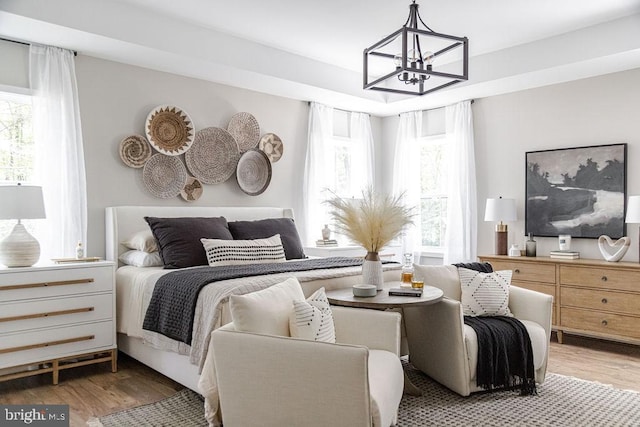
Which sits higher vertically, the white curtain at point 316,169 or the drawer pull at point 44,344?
the white curtain at point 316,169

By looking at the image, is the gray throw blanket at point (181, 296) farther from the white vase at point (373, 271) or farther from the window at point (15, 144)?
the window at point (15, 144)

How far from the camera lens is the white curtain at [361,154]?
619 cm

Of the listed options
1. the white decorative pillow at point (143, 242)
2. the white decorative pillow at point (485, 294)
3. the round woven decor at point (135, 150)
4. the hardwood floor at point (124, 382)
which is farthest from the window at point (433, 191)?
the white decorative pillow at point (143, 242)

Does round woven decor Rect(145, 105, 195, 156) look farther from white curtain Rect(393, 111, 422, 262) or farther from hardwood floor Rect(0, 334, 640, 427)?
white curtain Rect(393, 111, 422, 262)

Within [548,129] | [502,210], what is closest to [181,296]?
[502,210]

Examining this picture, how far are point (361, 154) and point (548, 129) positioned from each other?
2159 mm

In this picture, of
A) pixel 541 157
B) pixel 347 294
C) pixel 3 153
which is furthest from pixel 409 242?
pixel 3 153

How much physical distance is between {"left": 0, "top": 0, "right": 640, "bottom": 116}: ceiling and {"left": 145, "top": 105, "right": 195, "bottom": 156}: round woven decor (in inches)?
15.2

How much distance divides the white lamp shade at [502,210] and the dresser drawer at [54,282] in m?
3.56

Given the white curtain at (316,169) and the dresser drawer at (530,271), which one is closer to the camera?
the dresser drawer at (530,271)

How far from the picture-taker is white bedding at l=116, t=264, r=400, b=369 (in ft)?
8.93

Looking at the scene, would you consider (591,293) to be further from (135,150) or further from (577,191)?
(135,150)

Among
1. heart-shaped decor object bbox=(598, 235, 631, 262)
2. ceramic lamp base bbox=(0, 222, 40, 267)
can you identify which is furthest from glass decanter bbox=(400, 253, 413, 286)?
ceramic lamp base bbox=(0, 222, 40, 267)

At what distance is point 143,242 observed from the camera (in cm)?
387
